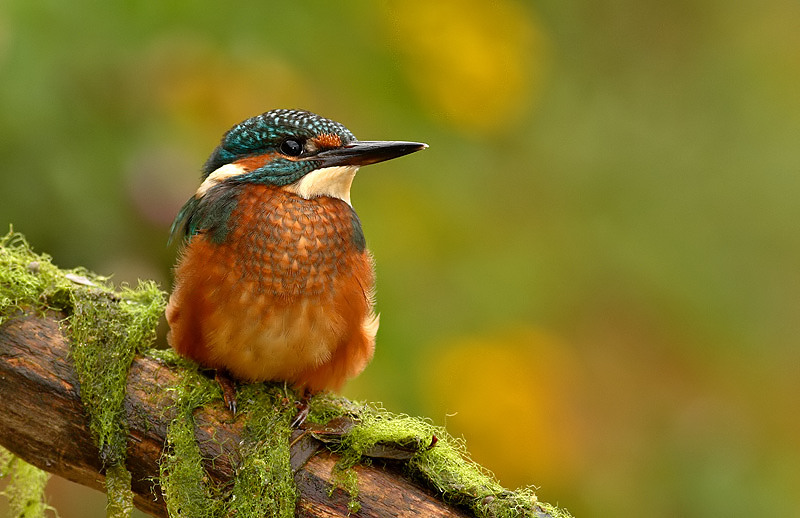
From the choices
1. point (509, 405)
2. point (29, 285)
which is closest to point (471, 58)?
point (509, 405)

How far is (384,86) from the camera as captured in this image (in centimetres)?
471

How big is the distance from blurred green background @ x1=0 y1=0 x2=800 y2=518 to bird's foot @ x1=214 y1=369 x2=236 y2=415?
41.8 inches

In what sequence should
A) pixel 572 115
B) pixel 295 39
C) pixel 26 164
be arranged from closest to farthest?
1. pixel 26 164
2. pixel 295 39
3. pixel 572 115

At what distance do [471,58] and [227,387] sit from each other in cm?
259

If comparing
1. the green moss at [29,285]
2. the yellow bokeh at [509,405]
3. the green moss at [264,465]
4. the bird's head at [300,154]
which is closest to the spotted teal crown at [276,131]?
the bird's head at [300,154]

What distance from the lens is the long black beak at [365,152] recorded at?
10.9 feet

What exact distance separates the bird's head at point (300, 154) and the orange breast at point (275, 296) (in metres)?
0.06

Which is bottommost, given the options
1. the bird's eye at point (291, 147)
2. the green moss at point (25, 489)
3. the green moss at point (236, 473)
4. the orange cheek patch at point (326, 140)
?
the green moss at point (25, 489)

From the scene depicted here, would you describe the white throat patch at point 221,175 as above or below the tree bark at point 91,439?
above

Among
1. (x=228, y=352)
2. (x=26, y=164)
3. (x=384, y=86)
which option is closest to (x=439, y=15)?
(x=384, y=86)

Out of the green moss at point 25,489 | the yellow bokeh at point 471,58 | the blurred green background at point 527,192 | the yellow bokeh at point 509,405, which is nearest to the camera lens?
the green moss at point 25,489

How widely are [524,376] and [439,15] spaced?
1924 mm

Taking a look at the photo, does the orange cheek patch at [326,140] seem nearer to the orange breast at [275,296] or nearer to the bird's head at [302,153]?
the bird's head at [302,153]

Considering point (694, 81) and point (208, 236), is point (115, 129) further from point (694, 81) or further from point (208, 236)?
point (694, 81)
